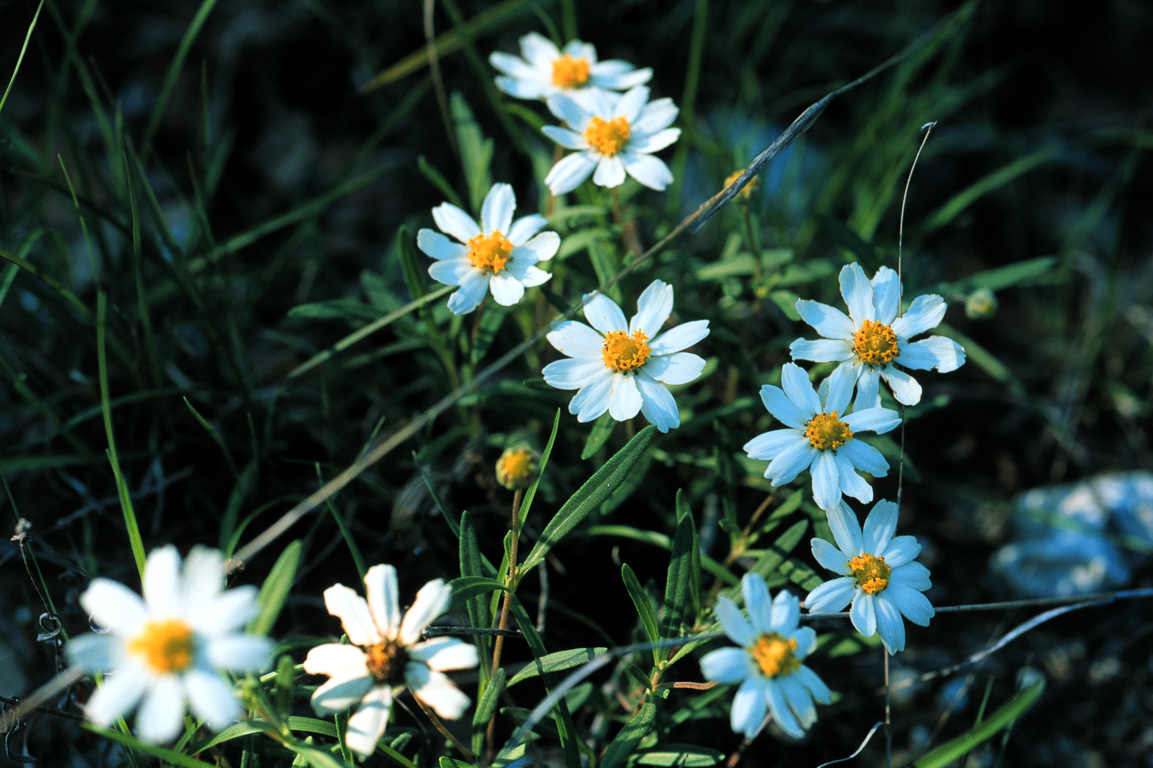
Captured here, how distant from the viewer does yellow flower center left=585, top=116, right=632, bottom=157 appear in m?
1.98

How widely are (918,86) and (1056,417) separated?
4.96 feet

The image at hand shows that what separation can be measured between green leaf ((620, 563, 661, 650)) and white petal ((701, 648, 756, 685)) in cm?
27

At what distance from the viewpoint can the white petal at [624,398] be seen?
1.65 m

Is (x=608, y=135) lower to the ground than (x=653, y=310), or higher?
higher

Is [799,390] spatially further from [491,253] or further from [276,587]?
[276,587]

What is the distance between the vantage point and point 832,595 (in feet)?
5.08

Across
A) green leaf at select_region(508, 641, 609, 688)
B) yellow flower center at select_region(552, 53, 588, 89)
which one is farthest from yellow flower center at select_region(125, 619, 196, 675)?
yellow flower center at select_region(552, 53, 588, 89)

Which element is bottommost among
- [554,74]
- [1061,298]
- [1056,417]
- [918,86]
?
[1056,417]

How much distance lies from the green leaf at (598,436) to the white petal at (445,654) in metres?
0.46

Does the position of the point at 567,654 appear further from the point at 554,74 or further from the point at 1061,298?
the point at 1061,298

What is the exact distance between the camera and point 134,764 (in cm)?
148

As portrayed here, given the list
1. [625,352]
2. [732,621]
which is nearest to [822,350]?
[625,352]

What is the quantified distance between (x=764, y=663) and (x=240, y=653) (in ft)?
2.73

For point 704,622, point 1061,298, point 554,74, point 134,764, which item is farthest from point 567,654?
point 1061,298
